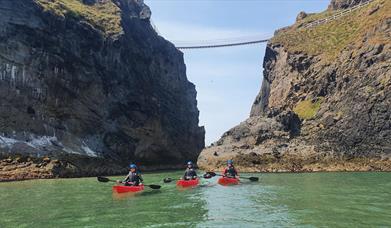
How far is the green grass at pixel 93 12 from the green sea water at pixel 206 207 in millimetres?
47140

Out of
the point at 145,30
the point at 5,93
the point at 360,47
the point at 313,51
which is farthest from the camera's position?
the point at 145,30

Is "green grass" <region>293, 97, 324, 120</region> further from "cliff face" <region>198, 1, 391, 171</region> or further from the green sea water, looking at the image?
the green sea water

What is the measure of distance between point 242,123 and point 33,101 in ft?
115

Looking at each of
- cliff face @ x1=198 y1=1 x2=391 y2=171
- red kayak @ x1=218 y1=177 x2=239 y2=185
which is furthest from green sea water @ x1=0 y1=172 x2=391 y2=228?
cliff face @ x1=198 y1=1 x2=391 y2=171

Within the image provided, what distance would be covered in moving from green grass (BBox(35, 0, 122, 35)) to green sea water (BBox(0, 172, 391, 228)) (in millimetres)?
47140

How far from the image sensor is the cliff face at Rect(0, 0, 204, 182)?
65.1 m

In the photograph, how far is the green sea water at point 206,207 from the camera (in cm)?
2250

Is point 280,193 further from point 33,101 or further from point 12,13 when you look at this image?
point 12,13

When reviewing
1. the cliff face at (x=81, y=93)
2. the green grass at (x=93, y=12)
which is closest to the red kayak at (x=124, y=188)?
the cliff face at (x=81, y=93)

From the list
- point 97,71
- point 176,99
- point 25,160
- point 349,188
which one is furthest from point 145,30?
point 349,188

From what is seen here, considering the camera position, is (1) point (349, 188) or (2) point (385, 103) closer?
(1) point (349, 188)

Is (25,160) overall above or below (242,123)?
below

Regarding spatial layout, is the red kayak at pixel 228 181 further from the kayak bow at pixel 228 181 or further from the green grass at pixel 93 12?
the green grass at pixel 93 12

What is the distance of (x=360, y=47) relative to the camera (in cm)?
8200
